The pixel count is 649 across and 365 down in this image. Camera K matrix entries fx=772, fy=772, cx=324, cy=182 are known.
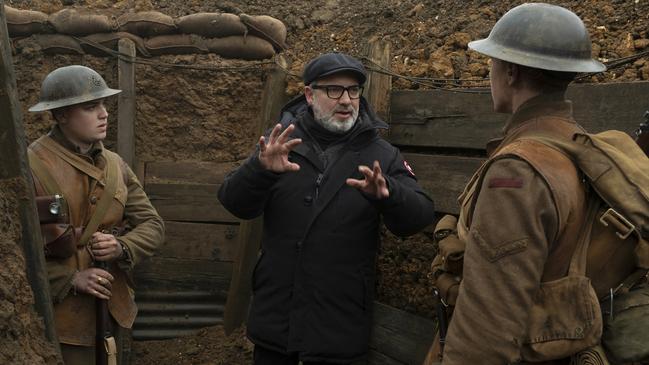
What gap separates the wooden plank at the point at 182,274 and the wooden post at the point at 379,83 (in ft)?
8.26

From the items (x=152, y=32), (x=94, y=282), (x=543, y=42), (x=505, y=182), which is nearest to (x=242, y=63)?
(x=152, y=32)

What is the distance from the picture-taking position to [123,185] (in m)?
4.42

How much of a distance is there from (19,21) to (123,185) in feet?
10.1

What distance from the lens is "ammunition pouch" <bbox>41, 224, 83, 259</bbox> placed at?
12.7 ft

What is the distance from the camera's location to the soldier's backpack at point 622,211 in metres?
2.30

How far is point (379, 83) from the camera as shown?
4.73m

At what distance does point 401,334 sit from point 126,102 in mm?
3442

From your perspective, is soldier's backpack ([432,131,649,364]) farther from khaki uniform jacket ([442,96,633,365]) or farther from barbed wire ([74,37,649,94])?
barbed wire ([74,37,649,94])

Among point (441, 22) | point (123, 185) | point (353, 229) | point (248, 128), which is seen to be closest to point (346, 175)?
point (353, 229)

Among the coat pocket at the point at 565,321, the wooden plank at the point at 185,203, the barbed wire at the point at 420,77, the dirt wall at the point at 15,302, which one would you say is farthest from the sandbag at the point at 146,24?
the coat pocket at the point at 565,321

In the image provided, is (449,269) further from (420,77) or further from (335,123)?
(420,77)

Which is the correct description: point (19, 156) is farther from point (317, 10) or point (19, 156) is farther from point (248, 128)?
point (317, 10)

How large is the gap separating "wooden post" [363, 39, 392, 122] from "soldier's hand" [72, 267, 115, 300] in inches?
73.0

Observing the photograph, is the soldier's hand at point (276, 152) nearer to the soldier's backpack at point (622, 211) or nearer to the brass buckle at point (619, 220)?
the soldier's backpack at point (622, 211)
